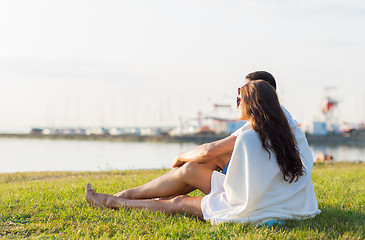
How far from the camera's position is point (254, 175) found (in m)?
3.44

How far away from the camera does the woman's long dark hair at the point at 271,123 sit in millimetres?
3363

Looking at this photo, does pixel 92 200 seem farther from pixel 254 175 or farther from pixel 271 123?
pixel 271 123

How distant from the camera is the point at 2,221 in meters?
4.02

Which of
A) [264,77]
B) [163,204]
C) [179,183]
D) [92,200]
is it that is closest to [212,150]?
[179,183]

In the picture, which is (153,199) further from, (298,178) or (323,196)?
(323,196)

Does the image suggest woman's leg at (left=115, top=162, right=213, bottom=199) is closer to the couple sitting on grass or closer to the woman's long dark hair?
the couple sitting on grass

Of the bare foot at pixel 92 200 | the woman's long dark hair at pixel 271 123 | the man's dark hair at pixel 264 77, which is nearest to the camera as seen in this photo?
the woman's long dark hair at pixel 271 123

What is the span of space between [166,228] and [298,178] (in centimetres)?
129

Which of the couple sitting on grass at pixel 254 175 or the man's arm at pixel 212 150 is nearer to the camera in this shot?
the couple sitting on grass at pixel 254 175

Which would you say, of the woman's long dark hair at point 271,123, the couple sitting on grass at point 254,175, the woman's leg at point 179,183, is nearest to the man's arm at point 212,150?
the couple sitting on grass at point 254,175

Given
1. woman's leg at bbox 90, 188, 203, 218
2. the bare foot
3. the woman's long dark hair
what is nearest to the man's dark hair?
the woman's long dark hair

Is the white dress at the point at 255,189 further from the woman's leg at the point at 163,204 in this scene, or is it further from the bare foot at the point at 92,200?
the bare foot at the point at 92,200

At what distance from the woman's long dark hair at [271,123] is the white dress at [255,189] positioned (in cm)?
7

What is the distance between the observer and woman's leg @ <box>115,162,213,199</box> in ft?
12.7
